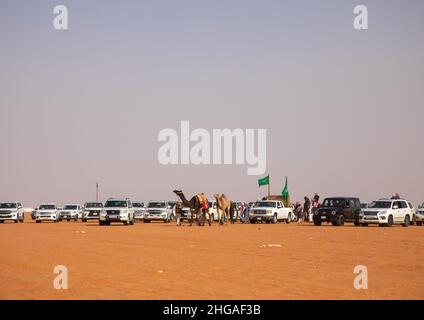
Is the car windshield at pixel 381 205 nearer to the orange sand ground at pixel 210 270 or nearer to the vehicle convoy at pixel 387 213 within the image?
the vehicle convoy at pixel 387 213

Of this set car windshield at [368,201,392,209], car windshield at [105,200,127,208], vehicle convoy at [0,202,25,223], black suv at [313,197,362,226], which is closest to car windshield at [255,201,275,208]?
black suv at [313,197,362,226]

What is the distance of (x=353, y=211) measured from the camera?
155 feet

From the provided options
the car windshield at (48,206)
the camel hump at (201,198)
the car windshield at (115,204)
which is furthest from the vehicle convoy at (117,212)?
the car windshield at (48,206)

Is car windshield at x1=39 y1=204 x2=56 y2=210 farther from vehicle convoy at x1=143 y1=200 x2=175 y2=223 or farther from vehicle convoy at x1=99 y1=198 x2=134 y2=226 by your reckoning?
vehicle convoy at x1=99 y1=198 x2=134 y2=226

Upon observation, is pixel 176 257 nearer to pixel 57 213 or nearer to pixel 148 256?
pixel 148 256

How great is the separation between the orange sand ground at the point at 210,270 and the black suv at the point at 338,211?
71.5 feet

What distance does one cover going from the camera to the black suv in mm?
46938

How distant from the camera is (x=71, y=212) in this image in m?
64.6

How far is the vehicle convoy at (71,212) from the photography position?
64.4 meters

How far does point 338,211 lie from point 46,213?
80.1ft

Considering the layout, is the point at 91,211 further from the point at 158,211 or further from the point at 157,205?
the point at 158,211

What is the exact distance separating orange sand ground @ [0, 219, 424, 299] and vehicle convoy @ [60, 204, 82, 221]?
39699 millimetres
